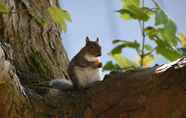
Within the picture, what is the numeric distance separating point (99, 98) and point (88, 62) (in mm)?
379

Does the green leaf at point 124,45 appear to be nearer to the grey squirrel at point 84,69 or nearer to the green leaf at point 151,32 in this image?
the green leaf at point 151,32

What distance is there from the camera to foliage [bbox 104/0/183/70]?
1099mm

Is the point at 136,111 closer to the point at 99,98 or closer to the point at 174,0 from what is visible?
the point at 99,98

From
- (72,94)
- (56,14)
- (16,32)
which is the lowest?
(72,94)

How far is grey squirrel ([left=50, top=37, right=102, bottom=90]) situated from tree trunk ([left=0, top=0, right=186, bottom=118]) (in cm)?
7

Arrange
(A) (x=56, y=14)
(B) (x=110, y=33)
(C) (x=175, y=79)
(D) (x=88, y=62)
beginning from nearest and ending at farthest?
(C) (x=175, y=79), (A) (x=56, y=14), (D) (x=88, y=62), (B) (x=110, y=33)

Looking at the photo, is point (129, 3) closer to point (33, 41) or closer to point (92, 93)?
point (92, 93)

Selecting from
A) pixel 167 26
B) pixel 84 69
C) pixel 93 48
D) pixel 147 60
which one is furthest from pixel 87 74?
pixel 167 26

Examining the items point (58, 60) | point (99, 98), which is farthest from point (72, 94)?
point (58, 60)

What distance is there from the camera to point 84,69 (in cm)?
151

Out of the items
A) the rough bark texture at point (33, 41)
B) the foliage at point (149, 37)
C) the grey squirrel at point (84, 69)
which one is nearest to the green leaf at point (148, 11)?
the foliage at point (149, 37)

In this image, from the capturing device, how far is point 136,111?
110 cm

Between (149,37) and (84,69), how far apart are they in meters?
0.37

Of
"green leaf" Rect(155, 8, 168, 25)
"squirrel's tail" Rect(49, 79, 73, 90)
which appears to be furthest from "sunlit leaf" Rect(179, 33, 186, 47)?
"squirrel's tail" Rect(49, 79, 73, 90)
